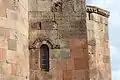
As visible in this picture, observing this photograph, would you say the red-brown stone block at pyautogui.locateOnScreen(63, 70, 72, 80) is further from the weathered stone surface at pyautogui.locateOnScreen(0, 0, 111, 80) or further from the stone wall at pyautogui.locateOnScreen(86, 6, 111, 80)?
the stone wall at pyautogui.locateOnScreen(86, 6, 111, 80)

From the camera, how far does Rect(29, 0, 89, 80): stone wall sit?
408 inches

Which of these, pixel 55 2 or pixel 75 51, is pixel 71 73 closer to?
pixel 75 51

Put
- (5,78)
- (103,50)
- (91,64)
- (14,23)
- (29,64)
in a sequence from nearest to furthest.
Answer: (5,78)
(14,23)
(29,64)
(91,64)
(103,50)

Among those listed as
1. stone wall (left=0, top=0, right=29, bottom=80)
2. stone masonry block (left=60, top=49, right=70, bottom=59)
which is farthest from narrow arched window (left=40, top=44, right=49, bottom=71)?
stone wall (left=0, top=0, right=29, bottom=80)

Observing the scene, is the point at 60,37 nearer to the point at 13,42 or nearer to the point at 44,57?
the point at 44,57

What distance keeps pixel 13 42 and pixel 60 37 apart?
1.86 metres

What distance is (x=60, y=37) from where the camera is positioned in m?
10.6

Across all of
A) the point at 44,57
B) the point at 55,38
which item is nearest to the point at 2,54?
the point at 44,57

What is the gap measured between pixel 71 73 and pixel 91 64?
47.7 inches

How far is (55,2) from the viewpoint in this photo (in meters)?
10.9

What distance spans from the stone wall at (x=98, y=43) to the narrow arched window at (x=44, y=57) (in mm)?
1600

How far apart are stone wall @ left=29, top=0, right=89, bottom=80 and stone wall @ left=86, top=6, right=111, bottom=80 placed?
859 millimetres

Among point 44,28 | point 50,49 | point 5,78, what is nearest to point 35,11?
point 44,28

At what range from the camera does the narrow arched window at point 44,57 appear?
10391 mm
